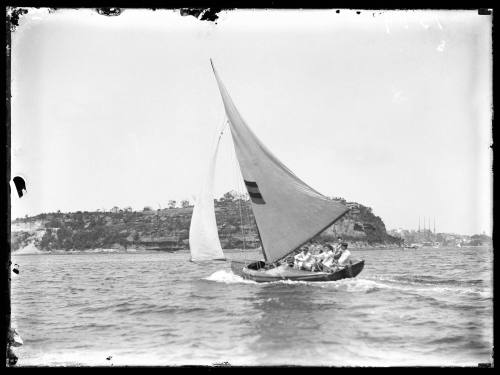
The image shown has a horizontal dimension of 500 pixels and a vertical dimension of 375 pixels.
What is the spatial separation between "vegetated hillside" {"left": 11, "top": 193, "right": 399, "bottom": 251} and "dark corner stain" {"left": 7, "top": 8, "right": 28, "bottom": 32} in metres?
2.66

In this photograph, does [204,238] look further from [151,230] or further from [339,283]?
[151,230]

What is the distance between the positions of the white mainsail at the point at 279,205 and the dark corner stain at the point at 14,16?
212 inches

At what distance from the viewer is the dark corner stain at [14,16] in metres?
6.83

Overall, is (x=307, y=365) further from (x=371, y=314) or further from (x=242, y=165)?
(x=242, y=165)

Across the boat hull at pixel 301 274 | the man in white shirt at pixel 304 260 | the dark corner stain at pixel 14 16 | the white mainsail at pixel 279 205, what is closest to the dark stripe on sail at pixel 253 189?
the white mainsail at pixel 279 205

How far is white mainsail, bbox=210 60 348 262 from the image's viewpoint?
38.8 feet

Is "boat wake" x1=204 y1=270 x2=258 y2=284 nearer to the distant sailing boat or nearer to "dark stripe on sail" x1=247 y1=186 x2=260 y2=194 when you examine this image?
the distant sailing boat

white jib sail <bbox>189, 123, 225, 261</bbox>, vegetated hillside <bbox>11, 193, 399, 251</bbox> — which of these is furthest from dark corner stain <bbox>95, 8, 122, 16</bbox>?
white jib sail <bbox>189, 123, 225, 261</bbox>

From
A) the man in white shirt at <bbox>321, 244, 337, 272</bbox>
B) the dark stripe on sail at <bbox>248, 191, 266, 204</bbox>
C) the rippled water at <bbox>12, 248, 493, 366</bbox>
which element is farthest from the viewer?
the man in white shirt at <bbox>321, 244, 337, 272</bbox>

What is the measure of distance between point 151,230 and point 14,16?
25285 mm

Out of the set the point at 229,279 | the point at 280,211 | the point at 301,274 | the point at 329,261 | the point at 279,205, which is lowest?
the point at 229,279

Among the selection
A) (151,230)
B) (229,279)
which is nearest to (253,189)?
(229,279)

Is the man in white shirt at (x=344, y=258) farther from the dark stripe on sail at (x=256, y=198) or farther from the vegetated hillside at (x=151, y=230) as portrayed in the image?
the dark stripe on sail at (x=256, y=198)

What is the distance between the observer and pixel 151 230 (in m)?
31.5
